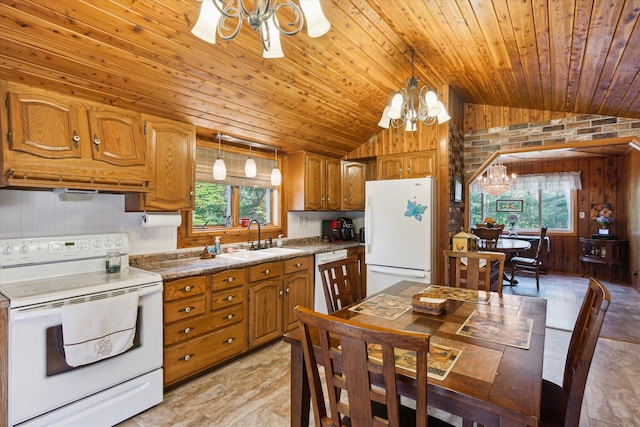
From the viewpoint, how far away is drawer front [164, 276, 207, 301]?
232 centimetres

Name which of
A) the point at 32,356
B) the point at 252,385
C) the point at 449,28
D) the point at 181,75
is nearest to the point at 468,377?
the point at 252,385

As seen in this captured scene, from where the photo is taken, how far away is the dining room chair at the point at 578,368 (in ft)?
3.96

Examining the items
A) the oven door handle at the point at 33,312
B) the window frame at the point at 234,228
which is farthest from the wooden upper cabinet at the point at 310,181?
the oven door handle at the point at 33,312

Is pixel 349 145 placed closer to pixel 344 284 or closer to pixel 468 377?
pixel 344 284

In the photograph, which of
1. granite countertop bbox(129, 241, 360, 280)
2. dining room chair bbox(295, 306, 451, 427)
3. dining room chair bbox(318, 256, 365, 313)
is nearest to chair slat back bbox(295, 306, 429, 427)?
dining room chair bbox(295, 306, 451, 427)

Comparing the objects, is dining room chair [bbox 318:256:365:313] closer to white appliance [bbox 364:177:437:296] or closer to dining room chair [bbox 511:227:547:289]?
white appliance [bbox 364:177:437:296]

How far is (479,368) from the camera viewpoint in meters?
1.15

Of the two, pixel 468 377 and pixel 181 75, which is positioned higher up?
pixel 181 75

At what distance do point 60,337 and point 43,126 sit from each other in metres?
1.22

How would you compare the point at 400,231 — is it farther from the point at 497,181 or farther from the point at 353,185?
the point at 497,181

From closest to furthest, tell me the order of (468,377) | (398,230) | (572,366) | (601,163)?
(468,377) → (572,366) → (398,230) → (601,163)

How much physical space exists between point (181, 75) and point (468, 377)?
2.46 metres

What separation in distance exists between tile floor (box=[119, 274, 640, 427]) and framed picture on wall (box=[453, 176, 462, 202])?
1.71 metres

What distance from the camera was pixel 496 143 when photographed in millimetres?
3963
